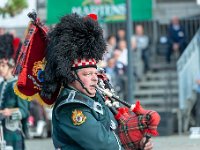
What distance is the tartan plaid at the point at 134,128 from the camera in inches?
264

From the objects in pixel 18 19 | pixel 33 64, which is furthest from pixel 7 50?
pixel 18 19

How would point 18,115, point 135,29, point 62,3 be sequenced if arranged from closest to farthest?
1. point 18,115
2. point 62,3
3. point 135,29

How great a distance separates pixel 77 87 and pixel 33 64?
0.66 m

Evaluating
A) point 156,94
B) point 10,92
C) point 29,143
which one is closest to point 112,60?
Result: point 156,94

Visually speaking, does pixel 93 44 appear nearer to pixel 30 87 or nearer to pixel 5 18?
pixel 30 87

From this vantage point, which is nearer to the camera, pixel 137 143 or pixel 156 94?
pixel 137 143

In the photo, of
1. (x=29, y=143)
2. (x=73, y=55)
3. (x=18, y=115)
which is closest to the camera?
(x=73, y=55)

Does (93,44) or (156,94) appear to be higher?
(93,44)

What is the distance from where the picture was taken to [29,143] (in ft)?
52.6

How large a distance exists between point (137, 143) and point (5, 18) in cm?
1326

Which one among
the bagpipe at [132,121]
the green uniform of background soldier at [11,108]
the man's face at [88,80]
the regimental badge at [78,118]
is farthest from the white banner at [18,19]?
the regimental badge at [78,118]

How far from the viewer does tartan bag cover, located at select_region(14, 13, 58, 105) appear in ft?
23.1

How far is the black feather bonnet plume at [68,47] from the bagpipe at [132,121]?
32 cm

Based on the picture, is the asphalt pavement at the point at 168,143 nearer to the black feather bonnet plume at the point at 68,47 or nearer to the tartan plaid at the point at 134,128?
the tartan plaid at the point at 134,128
